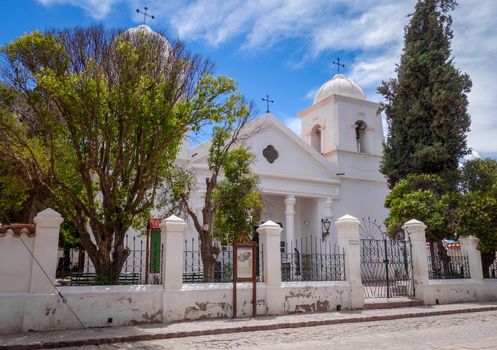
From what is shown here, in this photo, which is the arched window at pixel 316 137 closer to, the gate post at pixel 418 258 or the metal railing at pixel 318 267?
the gate post at pixel 418 258

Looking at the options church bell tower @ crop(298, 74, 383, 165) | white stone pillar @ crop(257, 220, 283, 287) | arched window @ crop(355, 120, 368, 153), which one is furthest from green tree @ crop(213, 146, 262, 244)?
arched window @ crop(355, 120, 368, 153)

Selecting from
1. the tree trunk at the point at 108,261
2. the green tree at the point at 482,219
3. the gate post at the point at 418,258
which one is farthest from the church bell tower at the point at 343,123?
the tree trunk at the point at 108,261

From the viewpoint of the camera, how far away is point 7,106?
1038 centimetres

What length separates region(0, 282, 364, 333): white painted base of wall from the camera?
8414mm

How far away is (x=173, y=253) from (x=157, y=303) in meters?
1.07

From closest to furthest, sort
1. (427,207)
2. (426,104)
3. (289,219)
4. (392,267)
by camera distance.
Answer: (392,267) → (427,207) → (426,104) → (289,219)

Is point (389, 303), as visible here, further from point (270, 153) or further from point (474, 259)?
point (270, 153)

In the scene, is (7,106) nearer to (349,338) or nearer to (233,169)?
(233,169)

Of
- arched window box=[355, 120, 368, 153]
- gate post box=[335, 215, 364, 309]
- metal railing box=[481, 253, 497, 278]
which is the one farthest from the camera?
arched window box=[355, 120, 368, 153]

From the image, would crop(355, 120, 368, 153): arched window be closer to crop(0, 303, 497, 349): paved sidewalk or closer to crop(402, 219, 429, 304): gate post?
crop(402, 219, 429, 304): gate post

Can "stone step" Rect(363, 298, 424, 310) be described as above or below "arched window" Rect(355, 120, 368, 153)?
below

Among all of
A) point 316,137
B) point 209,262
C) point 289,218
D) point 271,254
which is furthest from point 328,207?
point 271,254

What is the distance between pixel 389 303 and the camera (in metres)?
12.2

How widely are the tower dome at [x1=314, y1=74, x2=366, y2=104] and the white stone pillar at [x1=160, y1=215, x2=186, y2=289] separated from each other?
54.0 ft
